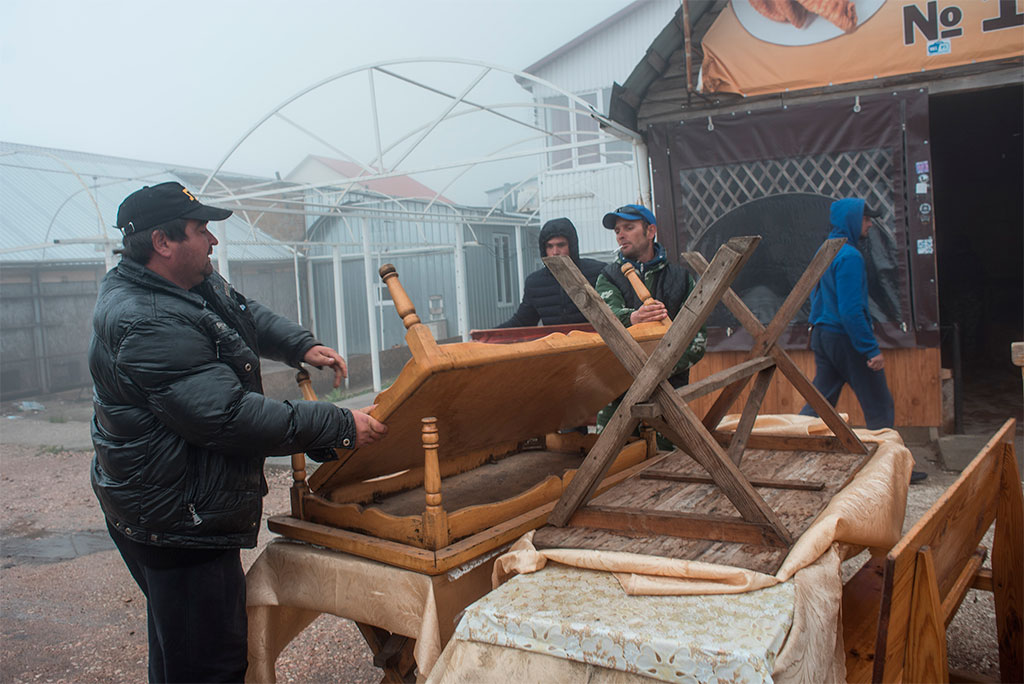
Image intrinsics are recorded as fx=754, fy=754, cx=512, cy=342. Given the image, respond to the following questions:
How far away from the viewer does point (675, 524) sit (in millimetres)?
2109

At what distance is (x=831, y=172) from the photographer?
5934 mm

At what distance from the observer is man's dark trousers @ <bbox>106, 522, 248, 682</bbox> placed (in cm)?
212

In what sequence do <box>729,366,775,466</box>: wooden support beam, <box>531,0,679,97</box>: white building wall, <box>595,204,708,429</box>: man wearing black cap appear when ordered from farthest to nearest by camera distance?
<box>531,0,679,97</box>: white building wall, <box>595,204,708,429</box>: man wearing black cap, <box>729,366,775,466</box>: wooden support beam

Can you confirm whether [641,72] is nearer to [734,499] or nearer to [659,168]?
[659,168]

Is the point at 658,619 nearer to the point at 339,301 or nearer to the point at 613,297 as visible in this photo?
the point at 613,297

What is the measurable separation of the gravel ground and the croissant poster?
3043 mm

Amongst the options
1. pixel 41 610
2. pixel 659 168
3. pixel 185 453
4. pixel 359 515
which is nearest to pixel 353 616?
pixel 359 515

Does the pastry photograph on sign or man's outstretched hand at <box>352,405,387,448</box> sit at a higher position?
the pastry photograph on sign

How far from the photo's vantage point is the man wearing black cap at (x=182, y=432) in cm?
200

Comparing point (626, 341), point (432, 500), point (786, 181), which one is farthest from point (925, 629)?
point (786, 181)

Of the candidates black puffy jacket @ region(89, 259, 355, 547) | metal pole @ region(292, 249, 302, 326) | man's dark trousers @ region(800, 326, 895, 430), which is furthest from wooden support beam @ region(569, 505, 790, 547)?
metal pole @ region(292, 249, 302, 326)

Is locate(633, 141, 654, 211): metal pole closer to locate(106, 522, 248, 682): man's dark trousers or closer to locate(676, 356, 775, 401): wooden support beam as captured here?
locate(676, 356, 775, 401): wooden support beam

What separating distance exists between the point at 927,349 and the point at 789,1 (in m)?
2.92

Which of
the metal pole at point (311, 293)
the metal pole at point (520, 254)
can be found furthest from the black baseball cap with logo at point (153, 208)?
the metal pole at point (311, 293)
